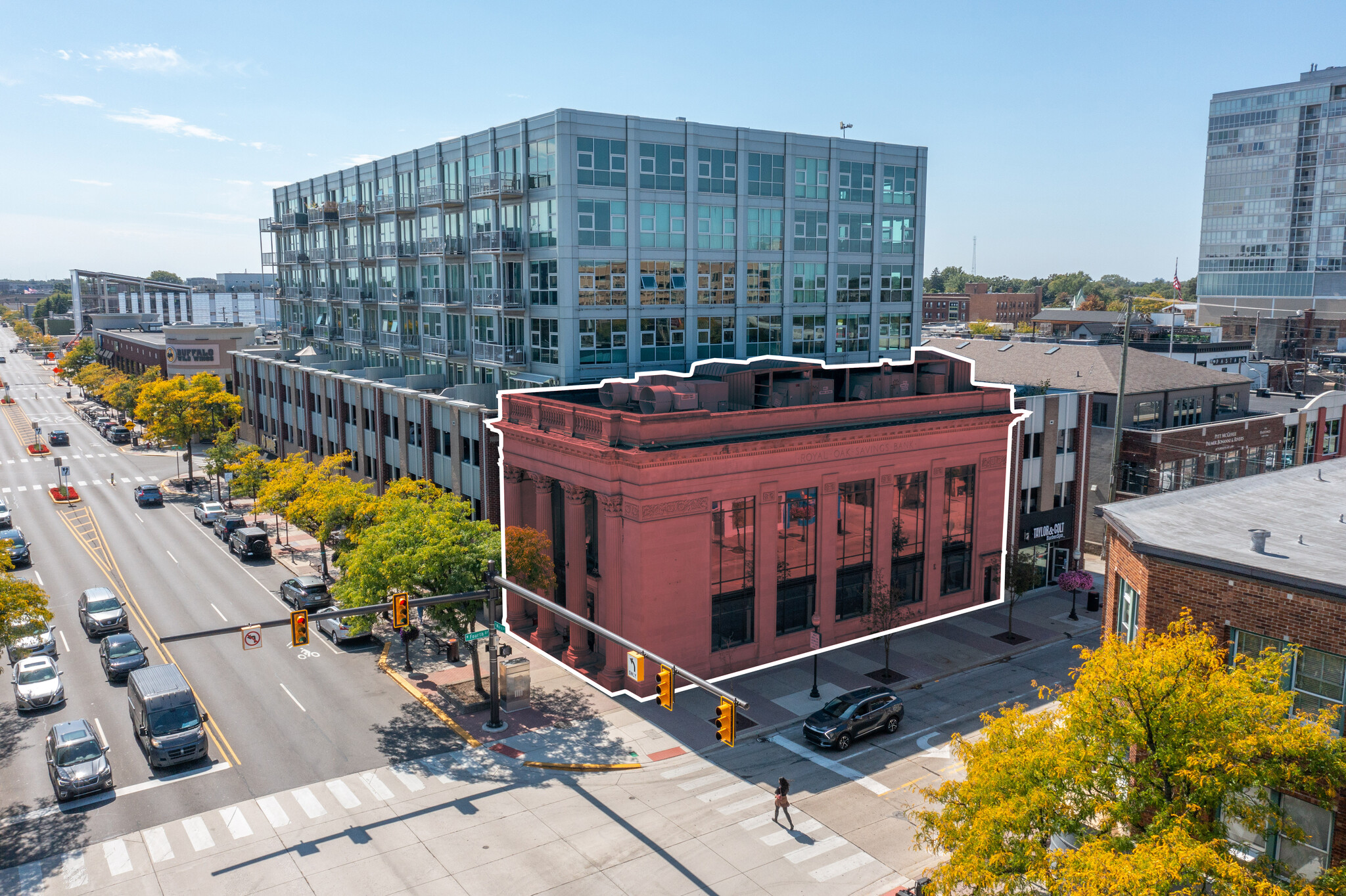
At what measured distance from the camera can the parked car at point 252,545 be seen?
60.7 metres

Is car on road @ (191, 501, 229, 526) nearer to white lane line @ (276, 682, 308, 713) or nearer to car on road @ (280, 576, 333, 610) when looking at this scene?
car on road @ (280, 576, 333, 610)

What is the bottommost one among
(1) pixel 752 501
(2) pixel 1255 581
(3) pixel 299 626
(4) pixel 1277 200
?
(3) pixel 299 626

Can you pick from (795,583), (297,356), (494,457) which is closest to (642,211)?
(494,457)

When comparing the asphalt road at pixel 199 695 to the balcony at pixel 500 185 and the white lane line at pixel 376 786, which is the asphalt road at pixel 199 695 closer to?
the white lane line at pixel 376 786

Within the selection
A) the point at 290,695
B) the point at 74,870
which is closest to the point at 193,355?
the point at 290,695

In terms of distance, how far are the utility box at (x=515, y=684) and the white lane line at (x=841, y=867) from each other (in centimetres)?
1547

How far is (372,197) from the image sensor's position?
7369cm

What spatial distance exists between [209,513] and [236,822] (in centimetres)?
4815

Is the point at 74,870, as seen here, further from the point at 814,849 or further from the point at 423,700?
the point at 814,849

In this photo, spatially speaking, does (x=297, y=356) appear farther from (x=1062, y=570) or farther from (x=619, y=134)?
(x=1062, y=570)

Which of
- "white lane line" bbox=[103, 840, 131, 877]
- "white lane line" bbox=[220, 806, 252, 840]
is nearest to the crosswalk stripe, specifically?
"white lane line" bbox=[220, 806, 252, 840]

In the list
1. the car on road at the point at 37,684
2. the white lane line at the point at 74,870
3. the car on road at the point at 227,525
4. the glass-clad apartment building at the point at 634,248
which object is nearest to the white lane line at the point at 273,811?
the white lane line at the point at 74,870

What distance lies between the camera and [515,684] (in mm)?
37844

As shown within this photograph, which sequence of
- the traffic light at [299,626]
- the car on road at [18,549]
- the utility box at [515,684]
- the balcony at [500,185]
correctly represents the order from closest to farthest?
the traffic light at [299,626] < the utility box at [515,684] < the balcony at [500,185] < the car on road at [18,549]
